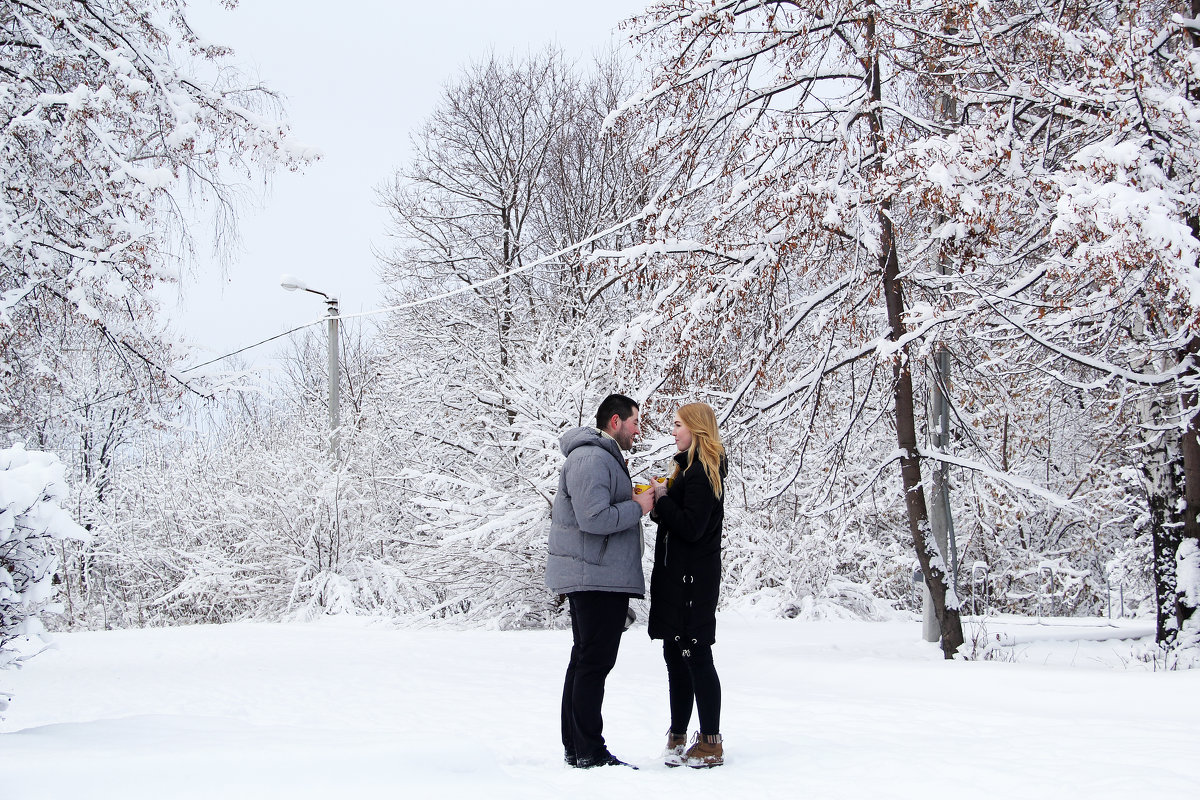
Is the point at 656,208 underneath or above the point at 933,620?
above

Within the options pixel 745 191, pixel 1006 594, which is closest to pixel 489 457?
pixel 745 191

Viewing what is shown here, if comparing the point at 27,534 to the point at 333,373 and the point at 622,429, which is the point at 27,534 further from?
the point at 333,373

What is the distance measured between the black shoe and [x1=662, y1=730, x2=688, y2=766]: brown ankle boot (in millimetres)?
194

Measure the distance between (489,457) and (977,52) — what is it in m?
8.77

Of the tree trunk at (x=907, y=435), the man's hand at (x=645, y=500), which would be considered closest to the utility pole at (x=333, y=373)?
the tree trunk at (x=907, y=435)

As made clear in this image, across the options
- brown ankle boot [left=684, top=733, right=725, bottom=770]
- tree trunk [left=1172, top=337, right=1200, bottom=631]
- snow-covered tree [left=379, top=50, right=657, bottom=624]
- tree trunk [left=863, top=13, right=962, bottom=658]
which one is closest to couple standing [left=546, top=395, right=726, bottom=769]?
brown ankle boot [left=684, top=733, right=725, bottom=770]

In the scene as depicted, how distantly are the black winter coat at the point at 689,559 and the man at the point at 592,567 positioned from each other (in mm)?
132

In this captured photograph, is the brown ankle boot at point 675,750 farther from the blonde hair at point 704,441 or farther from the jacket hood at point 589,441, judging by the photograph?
the jacket hood at point 589,441

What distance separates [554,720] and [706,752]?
1.81m

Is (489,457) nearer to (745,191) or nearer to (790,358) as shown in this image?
(790,358)

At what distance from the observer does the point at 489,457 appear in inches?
563

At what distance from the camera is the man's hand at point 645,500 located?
14.2 ft

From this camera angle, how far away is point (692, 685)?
4.43 meters

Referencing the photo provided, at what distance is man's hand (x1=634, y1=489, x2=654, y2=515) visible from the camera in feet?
14.2
